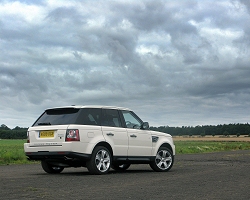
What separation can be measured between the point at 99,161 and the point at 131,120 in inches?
78.0

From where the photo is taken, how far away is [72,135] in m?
13.2

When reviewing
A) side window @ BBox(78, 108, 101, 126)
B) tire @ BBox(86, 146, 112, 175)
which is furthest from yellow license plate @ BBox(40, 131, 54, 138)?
tire @ BBox(86, 146, 112, 175)

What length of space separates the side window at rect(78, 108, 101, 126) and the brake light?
1.44 feet

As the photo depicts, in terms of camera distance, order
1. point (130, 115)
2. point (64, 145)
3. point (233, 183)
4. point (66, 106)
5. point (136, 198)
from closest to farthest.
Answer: point (136, 198), point (233, 183), point (64, 145), point (66, 106), point (130, 115)

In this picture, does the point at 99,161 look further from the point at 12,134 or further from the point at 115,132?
the point at 12,134

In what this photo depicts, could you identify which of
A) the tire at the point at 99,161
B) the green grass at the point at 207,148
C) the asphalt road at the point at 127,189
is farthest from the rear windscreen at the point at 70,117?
the green grass at the point at 207,148

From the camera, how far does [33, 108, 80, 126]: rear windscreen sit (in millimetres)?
13641

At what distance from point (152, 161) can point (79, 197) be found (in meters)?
6.84

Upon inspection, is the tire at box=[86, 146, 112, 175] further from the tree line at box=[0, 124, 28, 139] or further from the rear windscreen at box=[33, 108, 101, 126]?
the tree line at box=[0, 124, 28, 139]

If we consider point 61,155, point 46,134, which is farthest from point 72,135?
point 46,134

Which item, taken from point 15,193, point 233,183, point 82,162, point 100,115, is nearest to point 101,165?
point 82,162

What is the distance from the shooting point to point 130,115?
15.3 meters

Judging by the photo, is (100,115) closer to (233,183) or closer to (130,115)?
(130,115)

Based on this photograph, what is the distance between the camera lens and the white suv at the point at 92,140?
43.6ft
